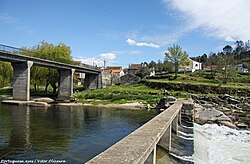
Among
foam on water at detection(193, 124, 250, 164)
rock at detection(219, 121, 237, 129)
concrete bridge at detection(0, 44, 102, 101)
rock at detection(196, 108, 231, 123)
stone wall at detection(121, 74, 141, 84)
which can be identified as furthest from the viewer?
stone wall at detection(121, 74, 141, 84)

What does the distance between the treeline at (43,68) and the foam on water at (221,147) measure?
4741cm

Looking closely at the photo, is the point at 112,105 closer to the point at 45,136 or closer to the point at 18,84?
the point at 18,84

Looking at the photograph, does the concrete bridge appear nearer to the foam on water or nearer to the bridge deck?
the bridge deck

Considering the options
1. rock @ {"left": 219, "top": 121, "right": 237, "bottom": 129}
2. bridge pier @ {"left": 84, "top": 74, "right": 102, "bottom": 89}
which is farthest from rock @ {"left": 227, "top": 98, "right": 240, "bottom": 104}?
bridge pier @ {"left": 84, "top": 74, "right": 102, "bottom": 89}

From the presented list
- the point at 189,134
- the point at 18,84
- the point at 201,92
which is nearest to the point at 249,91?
the point at 201,92

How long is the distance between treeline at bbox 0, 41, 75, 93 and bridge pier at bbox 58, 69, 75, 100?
3.54m

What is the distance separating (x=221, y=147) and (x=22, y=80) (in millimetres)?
41403

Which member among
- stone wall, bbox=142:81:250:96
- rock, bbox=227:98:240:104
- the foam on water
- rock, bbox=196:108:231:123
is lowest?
the foam on water

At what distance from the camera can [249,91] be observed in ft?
182

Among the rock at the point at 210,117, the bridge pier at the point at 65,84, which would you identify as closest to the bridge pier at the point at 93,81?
the bridge pier at the point at 65,84

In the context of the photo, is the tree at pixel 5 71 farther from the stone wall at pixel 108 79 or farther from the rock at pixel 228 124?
the rock at pixel 228 124

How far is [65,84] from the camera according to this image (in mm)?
57969

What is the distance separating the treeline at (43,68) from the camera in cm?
5872

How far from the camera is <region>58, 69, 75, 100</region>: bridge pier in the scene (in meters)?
57.4
